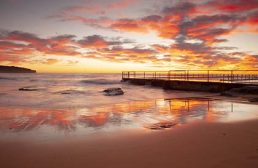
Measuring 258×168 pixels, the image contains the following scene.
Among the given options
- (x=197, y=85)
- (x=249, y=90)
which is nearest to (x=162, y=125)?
(x=249, y=90)

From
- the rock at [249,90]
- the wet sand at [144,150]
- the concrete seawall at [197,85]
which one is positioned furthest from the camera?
the concrete seawall at [197,85]

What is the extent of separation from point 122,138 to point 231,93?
14751 millimetres

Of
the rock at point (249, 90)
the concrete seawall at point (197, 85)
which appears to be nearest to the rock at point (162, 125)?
the rock at point (249, 90)

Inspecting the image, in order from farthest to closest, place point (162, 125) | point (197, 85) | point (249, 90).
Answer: point (197, 85)
point (249, 90)
point (162, 125)

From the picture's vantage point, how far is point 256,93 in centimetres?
1830

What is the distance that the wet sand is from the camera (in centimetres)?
461

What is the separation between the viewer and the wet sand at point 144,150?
15.1 feet

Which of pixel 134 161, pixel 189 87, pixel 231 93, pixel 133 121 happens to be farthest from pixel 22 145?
pixel 189 87

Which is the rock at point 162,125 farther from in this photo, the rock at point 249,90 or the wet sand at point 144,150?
the rock at point 249,90

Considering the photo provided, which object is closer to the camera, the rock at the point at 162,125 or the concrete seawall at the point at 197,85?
the rock at the point at 162,125

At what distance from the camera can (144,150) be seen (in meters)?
5.38

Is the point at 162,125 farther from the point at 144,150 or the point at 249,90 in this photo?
the point at 249,90

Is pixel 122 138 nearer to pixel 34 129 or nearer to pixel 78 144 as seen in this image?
pixel 78 144

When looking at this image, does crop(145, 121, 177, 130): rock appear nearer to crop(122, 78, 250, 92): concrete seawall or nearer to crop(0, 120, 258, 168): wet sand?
crop(0, 120, 258, 168): wet sand
